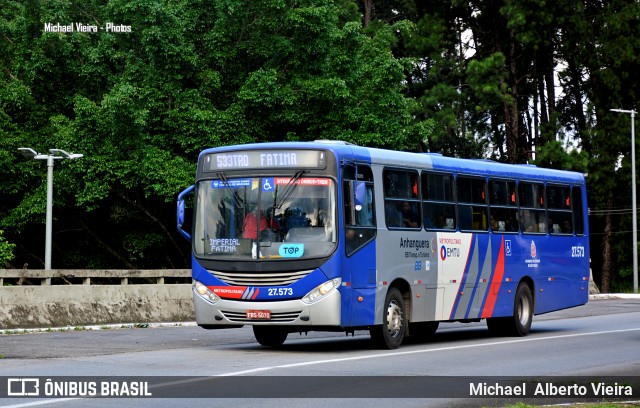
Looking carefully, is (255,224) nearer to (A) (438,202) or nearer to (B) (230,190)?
(B) (230,190)

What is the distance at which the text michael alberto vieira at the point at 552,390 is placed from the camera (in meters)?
12.6

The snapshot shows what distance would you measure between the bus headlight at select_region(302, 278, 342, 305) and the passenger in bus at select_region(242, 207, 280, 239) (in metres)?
1.07

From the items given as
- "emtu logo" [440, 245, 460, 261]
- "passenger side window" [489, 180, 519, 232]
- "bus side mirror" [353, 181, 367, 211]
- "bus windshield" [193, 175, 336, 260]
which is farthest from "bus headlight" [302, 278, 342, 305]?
"passenger side window" [489, 180, 519, 232]

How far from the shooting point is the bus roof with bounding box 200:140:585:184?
711 inches

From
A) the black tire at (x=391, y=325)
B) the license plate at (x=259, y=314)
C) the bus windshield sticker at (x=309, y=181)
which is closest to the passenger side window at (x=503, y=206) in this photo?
the black tire at (x=391, y=325)

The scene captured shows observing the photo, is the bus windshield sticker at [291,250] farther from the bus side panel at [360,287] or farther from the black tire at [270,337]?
the black tire at [270,337]

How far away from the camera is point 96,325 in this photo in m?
25.2

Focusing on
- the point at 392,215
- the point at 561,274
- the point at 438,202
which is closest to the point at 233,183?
the point at 392,215

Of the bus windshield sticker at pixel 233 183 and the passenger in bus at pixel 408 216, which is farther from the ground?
the bus windshield sticker at pixel 233 183

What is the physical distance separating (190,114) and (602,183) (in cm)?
2502

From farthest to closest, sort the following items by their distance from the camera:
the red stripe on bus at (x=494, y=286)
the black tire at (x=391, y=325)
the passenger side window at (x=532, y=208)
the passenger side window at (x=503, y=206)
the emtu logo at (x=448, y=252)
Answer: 1. the passenger side window at (x=532, y=208)
2. the passenger side window at (x=503, y=206)
3. the red stripe on bus at (x=494, y=286)
4. the emtu logo at (x=448, y=252)
5. the black tire at (x=391, y=325)

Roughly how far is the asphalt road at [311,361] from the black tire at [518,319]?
32cm

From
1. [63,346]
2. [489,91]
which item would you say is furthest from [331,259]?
[489,91]

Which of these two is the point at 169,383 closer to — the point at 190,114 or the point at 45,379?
the point at 45,379
